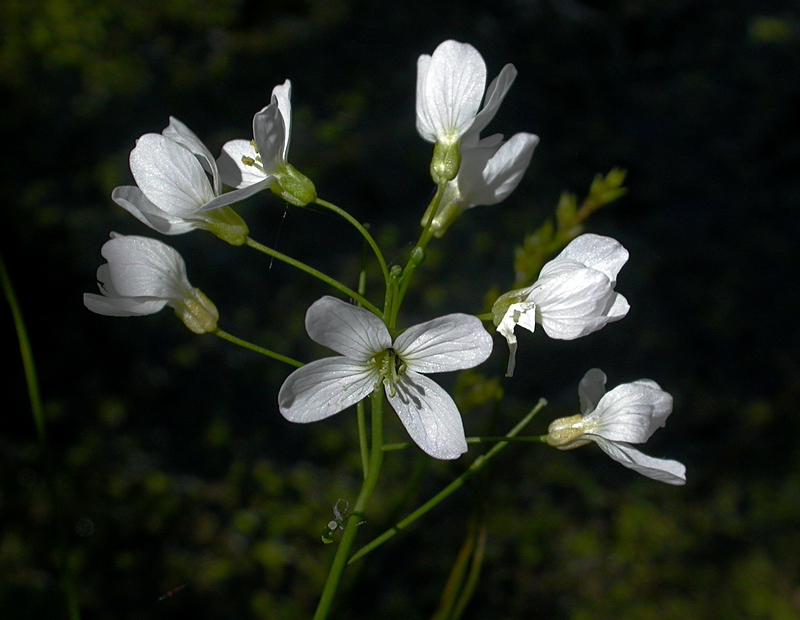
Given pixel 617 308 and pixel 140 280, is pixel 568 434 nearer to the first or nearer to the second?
pixel 617 308

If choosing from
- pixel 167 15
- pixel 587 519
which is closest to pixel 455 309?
pixel 587 519

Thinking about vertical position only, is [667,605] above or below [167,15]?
below

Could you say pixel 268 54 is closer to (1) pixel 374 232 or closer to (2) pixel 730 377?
(1) pixel 374 232

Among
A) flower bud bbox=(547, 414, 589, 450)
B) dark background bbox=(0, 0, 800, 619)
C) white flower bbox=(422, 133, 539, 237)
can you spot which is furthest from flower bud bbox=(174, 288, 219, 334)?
dark background bbox=(0, 0, 800, 619)

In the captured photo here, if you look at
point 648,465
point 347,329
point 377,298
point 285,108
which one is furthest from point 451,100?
point 377,298

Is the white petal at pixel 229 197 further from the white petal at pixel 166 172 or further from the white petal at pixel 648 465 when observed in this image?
the white petal at pixel 648 465

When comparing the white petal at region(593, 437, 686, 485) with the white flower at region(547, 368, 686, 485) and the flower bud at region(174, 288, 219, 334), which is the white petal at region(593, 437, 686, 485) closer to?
the white flower at region(547, 368, 686, 485)

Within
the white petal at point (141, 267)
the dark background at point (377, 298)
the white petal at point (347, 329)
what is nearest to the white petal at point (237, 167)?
the white petal at point (141, 267)
